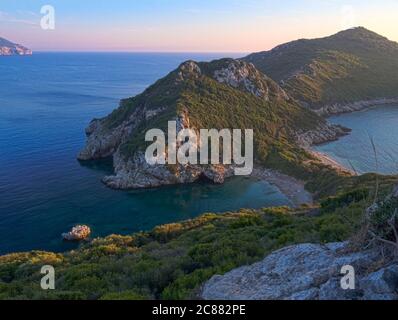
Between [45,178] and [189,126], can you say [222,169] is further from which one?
[45,178]

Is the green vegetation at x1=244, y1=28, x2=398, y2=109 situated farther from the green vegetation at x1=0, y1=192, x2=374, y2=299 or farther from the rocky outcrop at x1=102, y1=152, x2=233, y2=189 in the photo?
the green vegetation at x1=0, y1=192, x2=374, y2=299

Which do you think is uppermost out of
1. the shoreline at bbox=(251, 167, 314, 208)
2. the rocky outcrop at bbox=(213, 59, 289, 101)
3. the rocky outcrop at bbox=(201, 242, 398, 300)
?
the rocky outcrop at bbox=(213, 59, 289, 101)

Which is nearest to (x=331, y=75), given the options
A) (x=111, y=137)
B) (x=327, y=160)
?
(x=327, y=160)

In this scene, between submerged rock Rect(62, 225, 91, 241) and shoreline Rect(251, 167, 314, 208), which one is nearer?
A: submerged rock Rect(62, 225, 91, 241)

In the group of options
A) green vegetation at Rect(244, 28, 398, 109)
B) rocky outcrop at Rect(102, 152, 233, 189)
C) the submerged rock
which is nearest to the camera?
the submerged rock

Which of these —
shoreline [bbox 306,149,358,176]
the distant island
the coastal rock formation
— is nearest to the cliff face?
the distant island

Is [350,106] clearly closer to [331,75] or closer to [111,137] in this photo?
[331,75]

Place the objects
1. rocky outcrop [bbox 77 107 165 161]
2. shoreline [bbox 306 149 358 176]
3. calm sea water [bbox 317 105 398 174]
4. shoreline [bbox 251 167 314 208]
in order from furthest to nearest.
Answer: rocky outcrop [bbox 77 107 165 161]
calm sea water [bbox 317 105 398 174]
shoreline [bbox 306 149 358 176]
shoreline [bbox 251 167 314 208]
